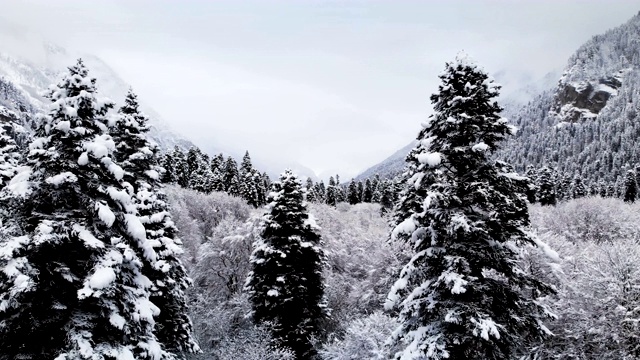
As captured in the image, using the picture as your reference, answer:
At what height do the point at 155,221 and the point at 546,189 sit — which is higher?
the point at 155,221

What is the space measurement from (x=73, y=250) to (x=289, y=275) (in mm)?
15775

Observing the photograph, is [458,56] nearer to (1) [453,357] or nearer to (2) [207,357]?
(1) [453,357]

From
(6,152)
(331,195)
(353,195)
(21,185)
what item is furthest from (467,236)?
(353,195)

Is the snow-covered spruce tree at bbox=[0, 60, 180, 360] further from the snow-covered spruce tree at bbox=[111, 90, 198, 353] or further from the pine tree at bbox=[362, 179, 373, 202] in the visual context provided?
the pine tree at bbox=[362, 179, 373, 202]

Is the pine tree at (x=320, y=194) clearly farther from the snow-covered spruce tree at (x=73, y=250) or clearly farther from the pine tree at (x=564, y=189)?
the snow-covered spruce tree at (x=73, y=250)

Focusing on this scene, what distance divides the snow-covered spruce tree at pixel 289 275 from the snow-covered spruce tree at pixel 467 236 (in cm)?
1333

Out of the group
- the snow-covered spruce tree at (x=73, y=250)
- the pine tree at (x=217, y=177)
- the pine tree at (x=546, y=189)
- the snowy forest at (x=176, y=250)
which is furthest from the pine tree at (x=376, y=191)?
the snow-covered spruce tree at (x=73, y=250)

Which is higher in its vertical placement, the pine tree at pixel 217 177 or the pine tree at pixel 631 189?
the pine tree at pixel 217 177

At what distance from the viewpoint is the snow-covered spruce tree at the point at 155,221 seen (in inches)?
722

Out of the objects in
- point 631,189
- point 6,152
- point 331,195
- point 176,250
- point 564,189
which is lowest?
point 564,189

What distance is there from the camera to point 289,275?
2570 centimetres

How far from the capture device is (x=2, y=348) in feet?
32.9

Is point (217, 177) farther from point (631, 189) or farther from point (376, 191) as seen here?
point (631, 189)

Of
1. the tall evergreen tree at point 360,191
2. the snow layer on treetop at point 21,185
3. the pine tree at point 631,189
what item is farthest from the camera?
the tall evergreen tree at point 360,191
